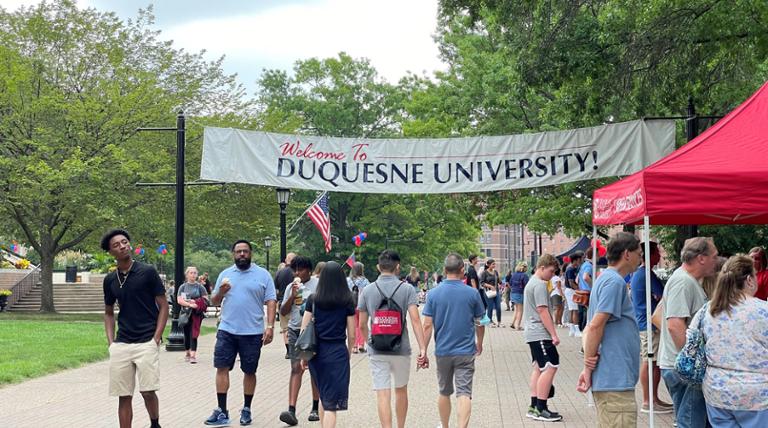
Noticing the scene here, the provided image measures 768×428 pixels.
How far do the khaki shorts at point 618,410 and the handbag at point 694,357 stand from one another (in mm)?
589

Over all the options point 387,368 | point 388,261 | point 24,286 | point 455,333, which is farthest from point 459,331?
point 24,286

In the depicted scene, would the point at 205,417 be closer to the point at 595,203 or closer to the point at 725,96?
the point at 595,203

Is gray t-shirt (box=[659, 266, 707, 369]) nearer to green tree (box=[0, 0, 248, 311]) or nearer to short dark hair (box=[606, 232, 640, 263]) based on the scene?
short dark hair (box=[606, 232, 640, 263])

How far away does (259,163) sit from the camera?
49.5 feet

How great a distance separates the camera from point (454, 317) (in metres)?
8.94

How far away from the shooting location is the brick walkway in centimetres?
1054

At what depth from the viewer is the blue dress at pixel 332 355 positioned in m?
8.69

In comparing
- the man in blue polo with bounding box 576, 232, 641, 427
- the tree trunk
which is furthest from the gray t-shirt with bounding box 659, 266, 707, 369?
the tree trunk

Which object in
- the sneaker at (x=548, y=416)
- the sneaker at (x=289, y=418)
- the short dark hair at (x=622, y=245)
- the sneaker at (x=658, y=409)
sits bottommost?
the sneaker at (x=658, y=409)

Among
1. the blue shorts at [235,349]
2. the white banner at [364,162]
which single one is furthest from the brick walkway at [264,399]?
the white banner at [364,162]

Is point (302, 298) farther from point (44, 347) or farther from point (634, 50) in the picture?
point (44, 347)

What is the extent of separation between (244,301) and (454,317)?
2.48m

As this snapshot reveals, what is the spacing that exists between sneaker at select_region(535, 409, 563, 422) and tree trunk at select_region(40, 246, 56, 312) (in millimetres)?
29499

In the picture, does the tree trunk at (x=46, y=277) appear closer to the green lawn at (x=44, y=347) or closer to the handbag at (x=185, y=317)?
the green lawn at (x=44, y=347)
